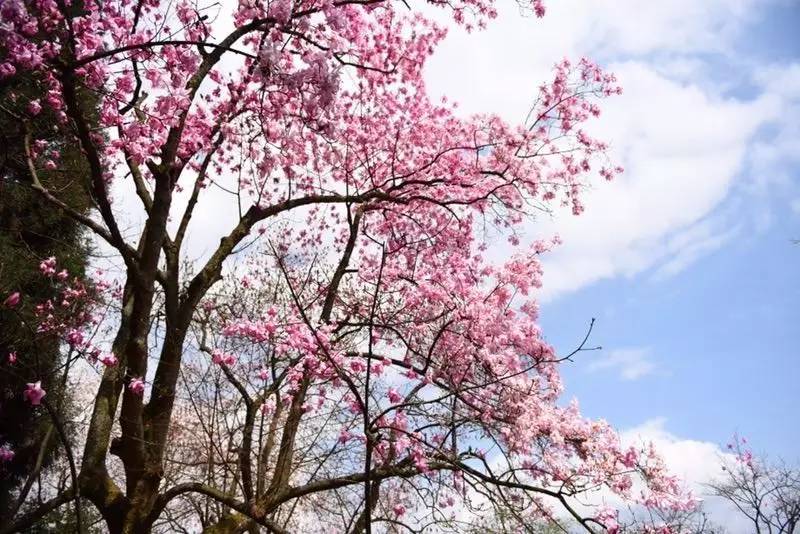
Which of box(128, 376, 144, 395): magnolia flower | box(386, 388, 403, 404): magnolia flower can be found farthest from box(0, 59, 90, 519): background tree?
box(386, 388, 403, 404): magnolia flower

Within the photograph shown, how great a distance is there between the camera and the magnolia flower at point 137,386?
579cm

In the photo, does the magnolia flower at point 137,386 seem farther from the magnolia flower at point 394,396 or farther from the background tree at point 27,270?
the background tree at point 27,270

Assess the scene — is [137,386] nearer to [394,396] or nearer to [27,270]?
[394,396]

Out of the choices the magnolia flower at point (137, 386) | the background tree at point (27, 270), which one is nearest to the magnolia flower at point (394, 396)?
the magnolia flower at point (137, 386)


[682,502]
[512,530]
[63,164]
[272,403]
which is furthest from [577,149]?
[63,164]

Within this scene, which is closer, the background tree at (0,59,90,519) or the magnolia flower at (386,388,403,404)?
the magnolia flower at (386,388,403,404)

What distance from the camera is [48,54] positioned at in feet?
15.7

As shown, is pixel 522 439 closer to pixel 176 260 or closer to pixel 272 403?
pixel 272 403

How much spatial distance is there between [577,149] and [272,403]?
621 cm

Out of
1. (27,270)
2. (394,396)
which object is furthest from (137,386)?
(27,270)

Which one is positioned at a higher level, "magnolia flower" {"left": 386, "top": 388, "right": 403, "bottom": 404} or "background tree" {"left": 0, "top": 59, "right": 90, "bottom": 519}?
"background tree" {"left": 0, "top": 59, "right": 90, "bottom": 519}

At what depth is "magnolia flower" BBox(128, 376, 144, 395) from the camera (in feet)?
19.0

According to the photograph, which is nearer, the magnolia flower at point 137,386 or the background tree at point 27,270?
the magnolia flower at point 137,386

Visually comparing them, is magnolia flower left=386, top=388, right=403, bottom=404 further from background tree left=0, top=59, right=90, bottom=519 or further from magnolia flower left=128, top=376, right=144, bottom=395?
background tree left=0, top=59, right=90, bottom=519
